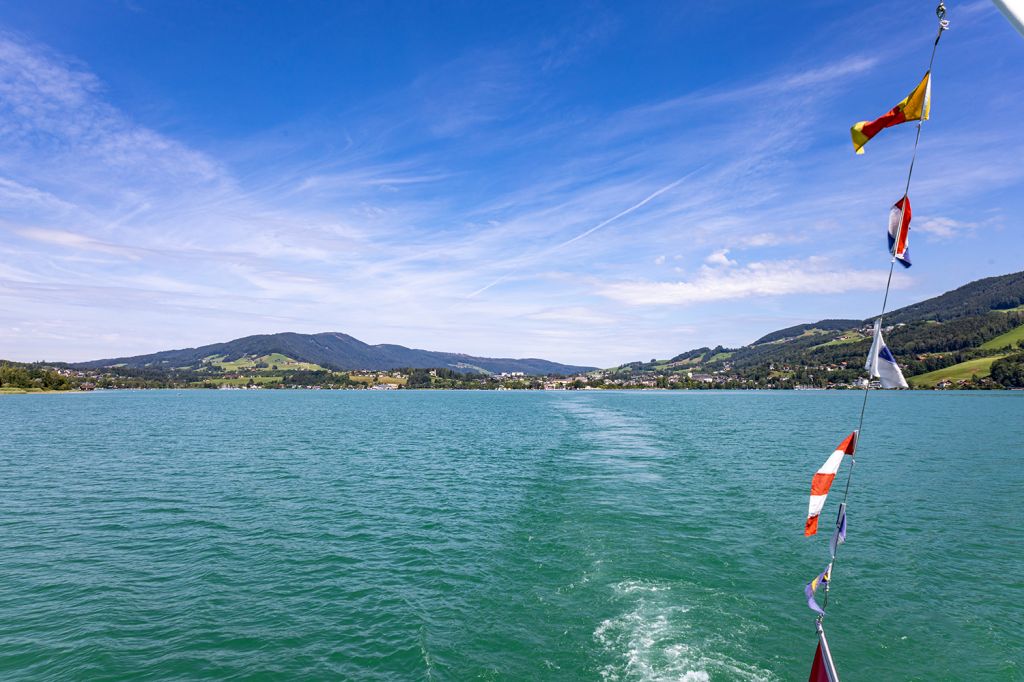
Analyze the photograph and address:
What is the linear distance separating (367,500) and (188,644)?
1866cm

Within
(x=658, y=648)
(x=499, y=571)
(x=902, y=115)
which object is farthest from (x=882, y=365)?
(x=499, y=571)

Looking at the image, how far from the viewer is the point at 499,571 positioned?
73.4ft

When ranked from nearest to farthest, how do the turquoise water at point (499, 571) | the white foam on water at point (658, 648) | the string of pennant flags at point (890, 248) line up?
the string of pennant flags at point (890, 248) < the white foam on water at point (658, 648) < the turquoise water at point (499, 571)

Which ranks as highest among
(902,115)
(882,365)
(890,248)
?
(902,115)

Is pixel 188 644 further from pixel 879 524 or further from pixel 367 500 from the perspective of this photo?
pixel 879 524

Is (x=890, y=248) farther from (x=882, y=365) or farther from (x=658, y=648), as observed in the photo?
(x=658, y=648)

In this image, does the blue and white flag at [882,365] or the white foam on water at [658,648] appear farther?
the white foam on water at [658,648]

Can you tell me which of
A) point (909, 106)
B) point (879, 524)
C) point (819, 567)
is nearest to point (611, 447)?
point (879, 524)

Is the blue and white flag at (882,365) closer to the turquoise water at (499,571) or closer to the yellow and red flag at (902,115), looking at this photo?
the yellow and red flag at (902,115)

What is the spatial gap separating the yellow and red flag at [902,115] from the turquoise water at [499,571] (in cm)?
1416

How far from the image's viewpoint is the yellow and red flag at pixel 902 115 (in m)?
9.40

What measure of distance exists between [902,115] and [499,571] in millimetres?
20872

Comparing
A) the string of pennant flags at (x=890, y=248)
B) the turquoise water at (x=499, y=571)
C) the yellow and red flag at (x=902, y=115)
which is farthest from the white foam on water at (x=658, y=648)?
the yellow and red flag at (x=902, y=115)

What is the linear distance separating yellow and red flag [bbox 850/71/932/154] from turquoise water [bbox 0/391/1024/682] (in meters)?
14.2
